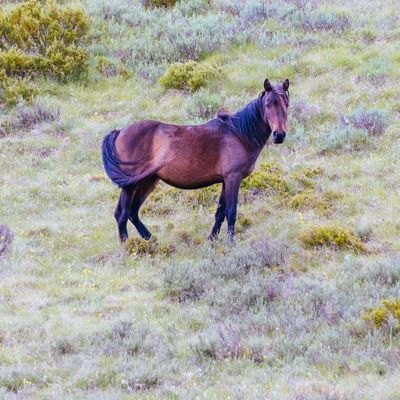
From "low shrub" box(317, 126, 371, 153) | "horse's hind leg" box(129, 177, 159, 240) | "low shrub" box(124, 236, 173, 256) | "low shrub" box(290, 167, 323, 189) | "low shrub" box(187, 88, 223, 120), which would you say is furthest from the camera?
"low shrub" box(187, 88, 223, 120)

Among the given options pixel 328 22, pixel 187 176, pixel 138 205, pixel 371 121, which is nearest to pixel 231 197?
pixel 187 176

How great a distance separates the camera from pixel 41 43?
15984 mm

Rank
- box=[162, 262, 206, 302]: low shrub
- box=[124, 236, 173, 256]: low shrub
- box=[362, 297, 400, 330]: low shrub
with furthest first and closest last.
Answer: box=[124, 236, 173, 256]: low shrub
box=[162, 262, 206, 302]: low shrub
box=[362, 297, 400, 330]: low shrub

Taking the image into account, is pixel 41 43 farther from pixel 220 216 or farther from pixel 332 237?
pixel 332 237

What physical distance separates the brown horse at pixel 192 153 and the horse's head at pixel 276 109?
259 mm

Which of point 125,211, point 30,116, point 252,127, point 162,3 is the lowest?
point 30,116

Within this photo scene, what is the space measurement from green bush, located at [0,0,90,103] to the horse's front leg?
21.4 ft

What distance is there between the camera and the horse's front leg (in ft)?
31.5

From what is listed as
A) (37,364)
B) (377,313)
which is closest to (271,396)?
(377,313)

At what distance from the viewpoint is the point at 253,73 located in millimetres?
14859

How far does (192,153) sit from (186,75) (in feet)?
17.6

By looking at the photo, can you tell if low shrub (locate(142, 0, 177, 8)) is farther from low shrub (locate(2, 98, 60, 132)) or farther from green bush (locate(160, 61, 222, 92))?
low shrub (locate(2, 98, 60, 132))

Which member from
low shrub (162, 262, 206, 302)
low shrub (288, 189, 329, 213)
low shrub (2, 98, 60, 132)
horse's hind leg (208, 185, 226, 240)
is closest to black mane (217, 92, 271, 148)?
horse's hind leg (208, 185, 226, 240)

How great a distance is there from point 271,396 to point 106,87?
1063cm
